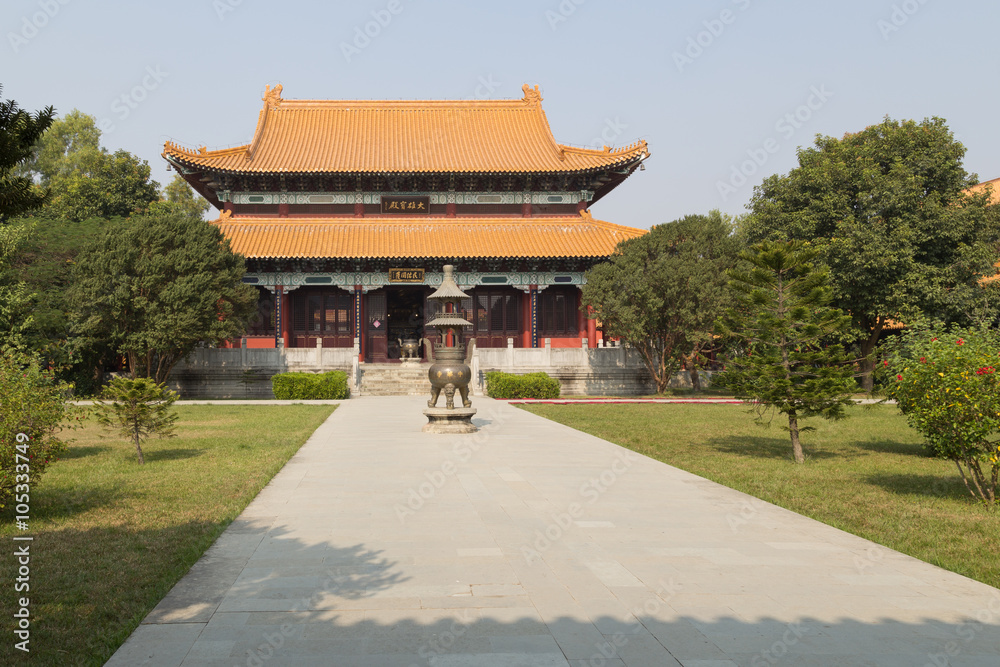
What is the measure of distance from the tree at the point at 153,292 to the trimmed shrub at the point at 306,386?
2.41 metres

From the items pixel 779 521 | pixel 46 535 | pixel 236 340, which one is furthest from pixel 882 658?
pixel 236 340

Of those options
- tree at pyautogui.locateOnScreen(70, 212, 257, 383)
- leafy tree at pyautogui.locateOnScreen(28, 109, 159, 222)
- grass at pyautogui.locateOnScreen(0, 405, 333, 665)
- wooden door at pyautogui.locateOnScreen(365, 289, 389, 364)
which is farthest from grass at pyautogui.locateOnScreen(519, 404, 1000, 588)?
leafy tree at pyautogui.locateOnScreen(28, 109, 159, 222)

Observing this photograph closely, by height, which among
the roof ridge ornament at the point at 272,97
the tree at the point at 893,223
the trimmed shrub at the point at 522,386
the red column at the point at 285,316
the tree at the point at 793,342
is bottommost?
the trimmed shrub at the point at 522,386

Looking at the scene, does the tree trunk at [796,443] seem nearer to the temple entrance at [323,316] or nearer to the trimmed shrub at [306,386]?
the trimmed shrub at [306,386]

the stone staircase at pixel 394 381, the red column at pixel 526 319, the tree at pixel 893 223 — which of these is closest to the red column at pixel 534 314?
the red column at pixel 526 319

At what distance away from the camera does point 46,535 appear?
5984 millimetres

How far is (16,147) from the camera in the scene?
3.47 m

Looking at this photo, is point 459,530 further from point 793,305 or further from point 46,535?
point 793,305

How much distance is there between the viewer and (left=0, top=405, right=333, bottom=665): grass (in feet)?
13.1

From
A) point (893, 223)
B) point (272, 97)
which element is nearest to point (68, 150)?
point (272, 97)

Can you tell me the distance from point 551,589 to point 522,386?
18387 millimetres

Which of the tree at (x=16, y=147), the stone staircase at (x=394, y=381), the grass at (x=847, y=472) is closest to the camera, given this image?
the tree at (x=16, y=147)

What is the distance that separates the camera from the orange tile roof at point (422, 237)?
28.0m

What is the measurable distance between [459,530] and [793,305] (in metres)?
6.97
